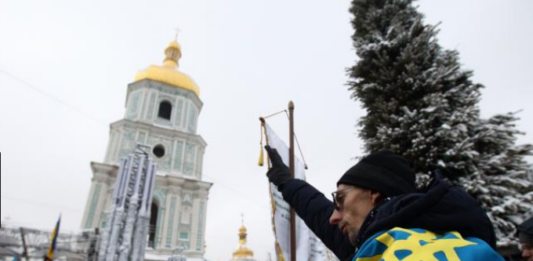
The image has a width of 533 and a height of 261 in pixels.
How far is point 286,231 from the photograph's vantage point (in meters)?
4.32

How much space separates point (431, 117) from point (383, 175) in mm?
5193

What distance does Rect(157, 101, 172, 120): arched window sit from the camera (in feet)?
93.6

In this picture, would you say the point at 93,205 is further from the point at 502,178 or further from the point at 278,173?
the point at 502,178

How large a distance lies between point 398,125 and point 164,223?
2034 centimetres

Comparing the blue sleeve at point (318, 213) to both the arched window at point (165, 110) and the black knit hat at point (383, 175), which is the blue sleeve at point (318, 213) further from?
the arched window at point (165, 110)

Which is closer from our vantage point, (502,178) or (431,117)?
(502,178)

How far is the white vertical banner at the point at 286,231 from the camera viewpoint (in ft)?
13.6

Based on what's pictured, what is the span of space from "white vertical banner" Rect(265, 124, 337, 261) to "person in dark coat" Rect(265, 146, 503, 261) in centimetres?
260

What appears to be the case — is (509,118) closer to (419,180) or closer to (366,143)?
(419,180)

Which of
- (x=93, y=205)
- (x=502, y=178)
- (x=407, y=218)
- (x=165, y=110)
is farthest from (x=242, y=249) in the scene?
(x=407, y=218)

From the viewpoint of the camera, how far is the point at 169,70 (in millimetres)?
30250

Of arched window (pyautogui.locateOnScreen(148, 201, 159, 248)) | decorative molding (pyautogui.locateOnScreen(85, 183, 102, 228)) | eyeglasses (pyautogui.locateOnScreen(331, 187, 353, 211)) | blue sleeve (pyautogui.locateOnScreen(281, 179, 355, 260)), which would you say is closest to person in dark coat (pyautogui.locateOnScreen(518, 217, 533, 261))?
blue sleeve (pyautogui.locateOnScreen(281, 179, 355, 260))

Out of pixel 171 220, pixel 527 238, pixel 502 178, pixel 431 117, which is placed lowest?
pixel 527 238

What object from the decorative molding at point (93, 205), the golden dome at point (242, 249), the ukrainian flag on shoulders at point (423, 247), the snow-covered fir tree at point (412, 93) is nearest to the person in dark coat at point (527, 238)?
the ukrainian flag on shoulders at point (423, 247)
